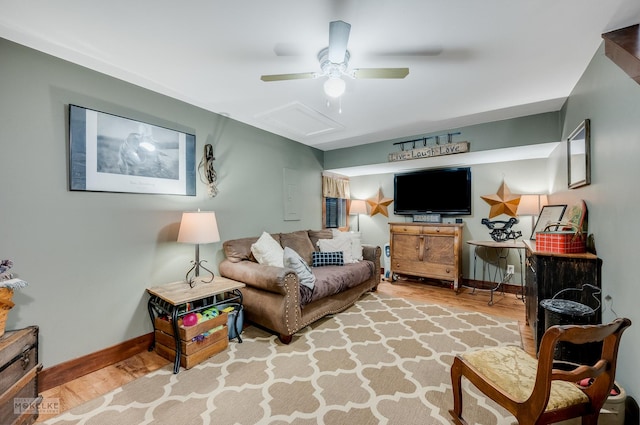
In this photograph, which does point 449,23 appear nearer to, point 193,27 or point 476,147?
point 193,27

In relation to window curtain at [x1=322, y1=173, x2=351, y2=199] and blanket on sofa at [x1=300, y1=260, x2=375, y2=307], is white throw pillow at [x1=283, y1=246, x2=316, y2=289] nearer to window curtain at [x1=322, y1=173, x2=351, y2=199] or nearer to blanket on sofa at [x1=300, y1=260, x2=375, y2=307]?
blanket on sofa at [x1=300, y1=260, x2=375, y2=307]

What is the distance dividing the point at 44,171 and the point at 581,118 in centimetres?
436

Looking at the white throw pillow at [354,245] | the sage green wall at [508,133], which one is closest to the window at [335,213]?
the white throw pillow at [354,245]

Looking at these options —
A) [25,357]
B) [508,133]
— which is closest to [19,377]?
[25,357]

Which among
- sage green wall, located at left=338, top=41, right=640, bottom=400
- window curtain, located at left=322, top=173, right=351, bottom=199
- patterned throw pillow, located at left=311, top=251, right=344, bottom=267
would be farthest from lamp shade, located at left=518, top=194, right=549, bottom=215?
window curtain, located at left=322, top=173, right=351, bottom=199

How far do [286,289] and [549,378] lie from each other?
73.6 inches

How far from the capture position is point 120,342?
229 cm

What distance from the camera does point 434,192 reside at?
4516 millimetres

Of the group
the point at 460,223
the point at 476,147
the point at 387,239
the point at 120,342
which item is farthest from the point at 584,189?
the point at 120,342

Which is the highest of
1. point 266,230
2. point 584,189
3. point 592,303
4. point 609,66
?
point 609,66

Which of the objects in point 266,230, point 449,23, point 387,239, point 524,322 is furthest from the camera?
point 387,239

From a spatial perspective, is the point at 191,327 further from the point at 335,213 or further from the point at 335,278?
the point at 335,213

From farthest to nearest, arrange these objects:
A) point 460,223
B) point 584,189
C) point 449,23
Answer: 1. point 460,223
2. point 584,189
3. point 449,23

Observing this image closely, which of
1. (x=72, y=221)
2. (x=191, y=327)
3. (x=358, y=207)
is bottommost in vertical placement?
(x=191, y=327)
